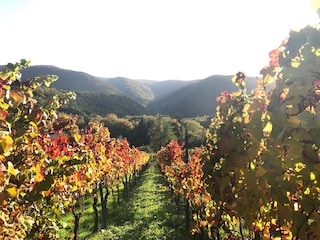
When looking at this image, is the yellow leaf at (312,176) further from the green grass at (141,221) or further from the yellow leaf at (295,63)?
the green grass at (141,221)

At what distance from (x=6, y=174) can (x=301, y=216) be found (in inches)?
90.2

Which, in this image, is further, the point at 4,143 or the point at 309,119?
the point at 309,119

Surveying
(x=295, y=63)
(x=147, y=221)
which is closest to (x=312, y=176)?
(x=295, y=63)

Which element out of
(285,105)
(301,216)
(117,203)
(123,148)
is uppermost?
(285,105)

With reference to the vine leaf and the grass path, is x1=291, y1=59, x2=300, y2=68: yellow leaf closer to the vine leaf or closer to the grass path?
the vine leaf

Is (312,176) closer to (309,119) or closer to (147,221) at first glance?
(309,119)

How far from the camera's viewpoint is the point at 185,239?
1508cm

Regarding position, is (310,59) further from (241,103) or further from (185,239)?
(185,239)

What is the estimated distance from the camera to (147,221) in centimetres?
1927

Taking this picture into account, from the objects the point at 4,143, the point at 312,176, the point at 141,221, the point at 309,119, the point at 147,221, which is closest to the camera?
the point at 4,143

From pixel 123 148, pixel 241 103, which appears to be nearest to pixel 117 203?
pixel 123 148

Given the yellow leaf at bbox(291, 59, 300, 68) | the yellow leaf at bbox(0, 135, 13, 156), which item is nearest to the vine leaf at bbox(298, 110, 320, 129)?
the yellow leaf at bbox(291, 59, 300, 68)

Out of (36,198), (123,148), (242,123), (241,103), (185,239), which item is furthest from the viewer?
(123,148)

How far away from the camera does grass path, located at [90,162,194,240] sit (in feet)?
53.6
